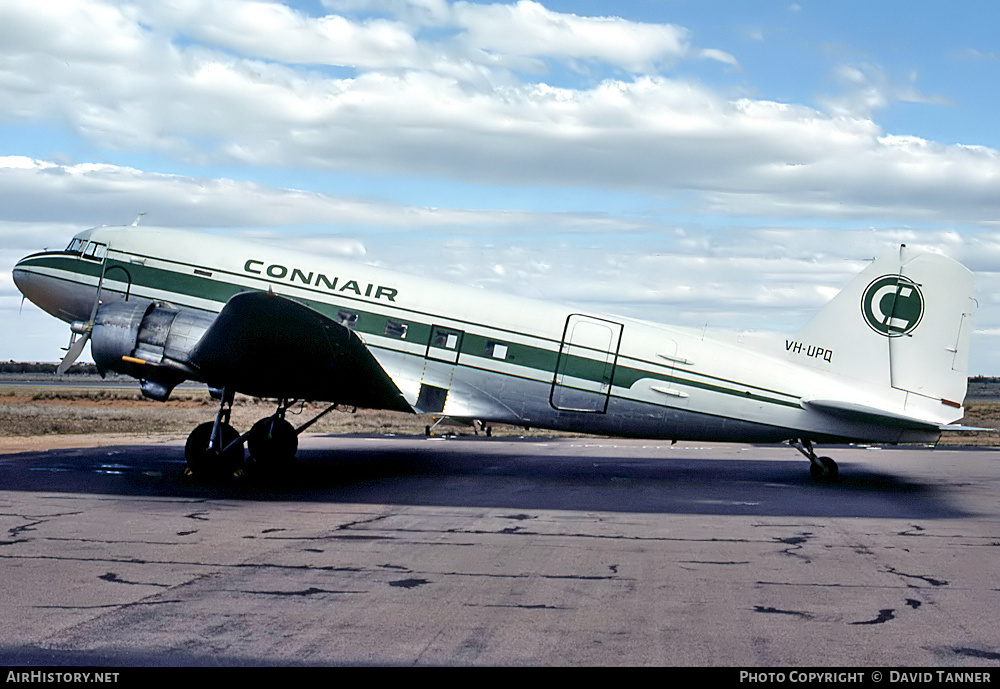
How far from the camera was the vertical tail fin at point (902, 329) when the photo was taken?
15648 mm

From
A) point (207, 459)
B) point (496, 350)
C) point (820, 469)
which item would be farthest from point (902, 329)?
point (207, 459)

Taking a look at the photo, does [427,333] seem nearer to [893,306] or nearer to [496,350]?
[496,350]

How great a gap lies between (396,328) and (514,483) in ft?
11.5

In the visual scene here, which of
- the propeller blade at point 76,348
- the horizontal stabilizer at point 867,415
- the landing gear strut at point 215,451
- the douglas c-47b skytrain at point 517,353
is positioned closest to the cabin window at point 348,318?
the douglas c-47b skytrain at point 517,353

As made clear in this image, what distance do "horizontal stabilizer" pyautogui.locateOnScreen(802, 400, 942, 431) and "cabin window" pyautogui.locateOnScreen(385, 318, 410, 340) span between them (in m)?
7.19

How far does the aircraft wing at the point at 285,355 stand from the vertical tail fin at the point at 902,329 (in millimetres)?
7793

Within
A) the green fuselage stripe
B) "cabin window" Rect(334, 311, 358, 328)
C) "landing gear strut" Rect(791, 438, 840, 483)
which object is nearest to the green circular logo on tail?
the green fuselage stripe

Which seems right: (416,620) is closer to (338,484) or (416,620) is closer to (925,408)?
(338,484)

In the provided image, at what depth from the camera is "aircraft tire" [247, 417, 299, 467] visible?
17.0 metres

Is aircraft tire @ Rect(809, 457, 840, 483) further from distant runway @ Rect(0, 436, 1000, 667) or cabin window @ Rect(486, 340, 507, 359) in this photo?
cabin window @ Rect(486, 340, 507, 359)

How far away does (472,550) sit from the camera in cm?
998

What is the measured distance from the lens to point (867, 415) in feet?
49.8

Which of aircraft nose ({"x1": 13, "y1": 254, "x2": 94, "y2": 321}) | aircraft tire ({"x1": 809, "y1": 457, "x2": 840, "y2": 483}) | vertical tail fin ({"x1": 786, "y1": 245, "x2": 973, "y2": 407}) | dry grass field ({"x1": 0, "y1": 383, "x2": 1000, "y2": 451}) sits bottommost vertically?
dry grass field ({"x1": 0, "y1": 383, "x2": 1000, "y2": 451})

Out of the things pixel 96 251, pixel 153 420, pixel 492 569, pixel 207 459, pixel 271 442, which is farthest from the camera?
pixel 153 420
